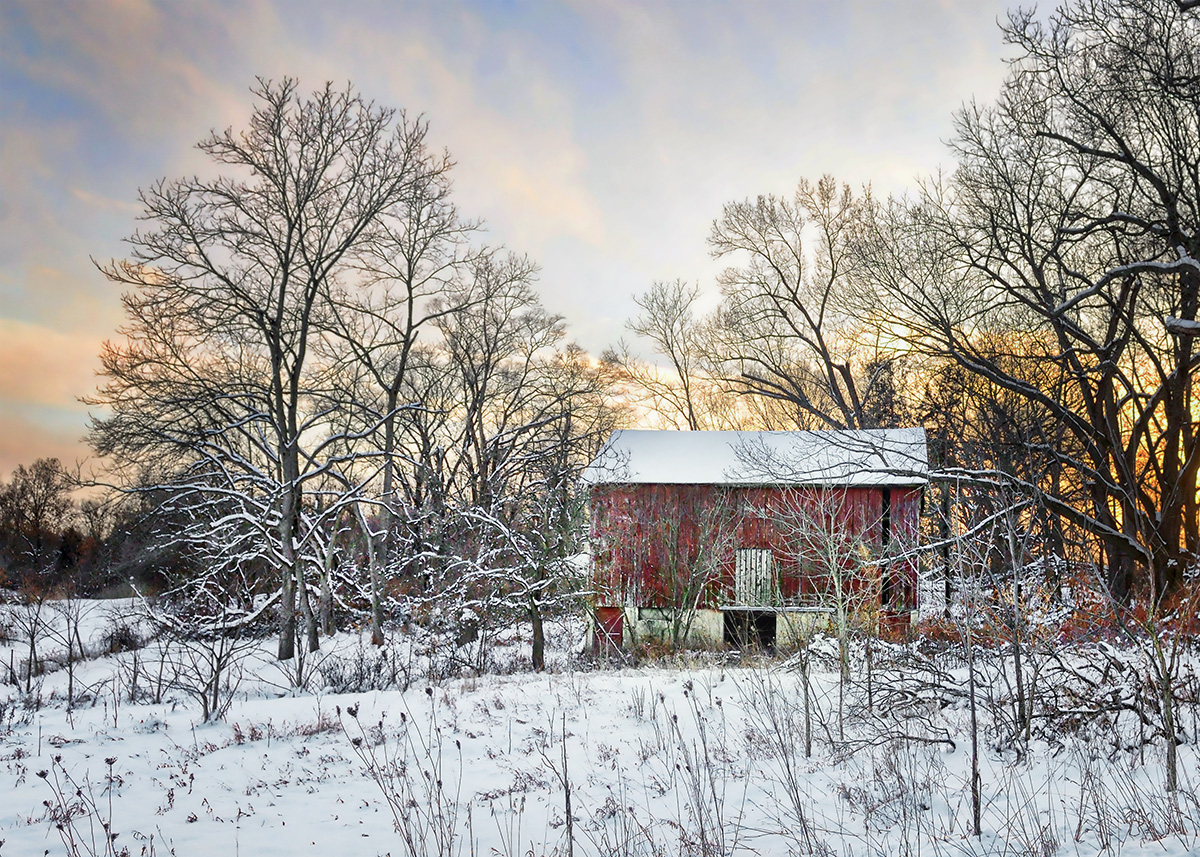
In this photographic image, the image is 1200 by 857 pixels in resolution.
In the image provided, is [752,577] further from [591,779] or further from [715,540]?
[591,779]

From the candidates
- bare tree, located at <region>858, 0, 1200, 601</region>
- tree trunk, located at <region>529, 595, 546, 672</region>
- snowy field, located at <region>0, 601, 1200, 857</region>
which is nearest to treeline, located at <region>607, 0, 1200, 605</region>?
bare tree, located at <region>858, 0, 1200, 601</region>

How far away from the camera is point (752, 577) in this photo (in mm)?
17828

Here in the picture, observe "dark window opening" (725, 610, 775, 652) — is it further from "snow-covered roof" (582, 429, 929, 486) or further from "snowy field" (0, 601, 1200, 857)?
"snowy field" (0, 601, 1200, 857)

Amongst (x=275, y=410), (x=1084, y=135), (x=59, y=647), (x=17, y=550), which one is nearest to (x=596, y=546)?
(x=275, y=410)

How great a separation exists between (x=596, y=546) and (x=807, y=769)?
28.9 ft

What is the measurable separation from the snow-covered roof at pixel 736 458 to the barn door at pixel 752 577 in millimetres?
1833

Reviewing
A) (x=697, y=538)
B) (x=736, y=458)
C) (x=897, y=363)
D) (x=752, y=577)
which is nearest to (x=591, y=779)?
(x=697, y=538)

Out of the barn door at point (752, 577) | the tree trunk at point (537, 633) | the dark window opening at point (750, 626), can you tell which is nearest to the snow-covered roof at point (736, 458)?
the barn door at point (752, 577)

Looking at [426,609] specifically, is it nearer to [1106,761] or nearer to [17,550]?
[1106,761]

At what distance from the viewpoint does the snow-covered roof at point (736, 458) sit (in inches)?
627

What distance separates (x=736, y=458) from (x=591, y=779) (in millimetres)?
12812

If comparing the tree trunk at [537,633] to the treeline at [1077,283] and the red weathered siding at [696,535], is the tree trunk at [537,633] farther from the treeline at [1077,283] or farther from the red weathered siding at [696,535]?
the treeline at [1077,283]

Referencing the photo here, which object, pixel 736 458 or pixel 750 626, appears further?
pixel 736 458

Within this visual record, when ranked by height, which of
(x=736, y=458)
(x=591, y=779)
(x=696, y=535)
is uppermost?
(x=736, y=458)
